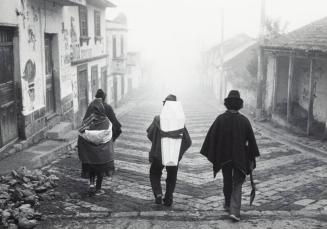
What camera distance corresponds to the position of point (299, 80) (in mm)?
15359

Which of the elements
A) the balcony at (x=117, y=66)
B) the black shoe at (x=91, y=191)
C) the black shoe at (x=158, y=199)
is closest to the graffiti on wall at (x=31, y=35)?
the black shoe at (x=91, y=191)

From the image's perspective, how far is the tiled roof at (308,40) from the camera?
1210 cm

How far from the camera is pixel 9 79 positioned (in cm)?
895

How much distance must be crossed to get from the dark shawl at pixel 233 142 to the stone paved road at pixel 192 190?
840 mm

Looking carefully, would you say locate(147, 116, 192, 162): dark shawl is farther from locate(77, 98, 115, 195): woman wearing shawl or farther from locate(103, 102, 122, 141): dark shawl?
locate(103, 102, 122, 141): dark shawl

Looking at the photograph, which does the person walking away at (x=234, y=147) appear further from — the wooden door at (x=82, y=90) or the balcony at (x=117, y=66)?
the balcony at (x=117, y=66)

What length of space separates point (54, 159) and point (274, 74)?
31.7ft

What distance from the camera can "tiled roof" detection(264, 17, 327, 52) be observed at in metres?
12.1

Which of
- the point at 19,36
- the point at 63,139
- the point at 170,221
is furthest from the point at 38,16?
the point at 170,221

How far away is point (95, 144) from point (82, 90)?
31.4 feet

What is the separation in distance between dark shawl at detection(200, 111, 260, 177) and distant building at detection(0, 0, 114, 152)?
15.6 feet

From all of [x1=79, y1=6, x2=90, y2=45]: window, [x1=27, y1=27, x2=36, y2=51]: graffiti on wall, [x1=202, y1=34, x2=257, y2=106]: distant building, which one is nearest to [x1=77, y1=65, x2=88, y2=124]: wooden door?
[x1=79, y1=6, x2=90, y2=45]: window

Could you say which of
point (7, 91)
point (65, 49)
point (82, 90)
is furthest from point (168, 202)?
point (82, 90)

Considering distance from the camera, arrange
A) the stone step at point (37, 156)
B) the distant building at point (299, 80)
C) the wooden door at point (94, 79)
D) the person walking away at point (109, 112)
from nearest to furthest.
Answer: the person walking away at point (109, 112) < the stone step at point (37, 156) < the distant building at point (299, 80) < the wooden door at point (94, 79)
